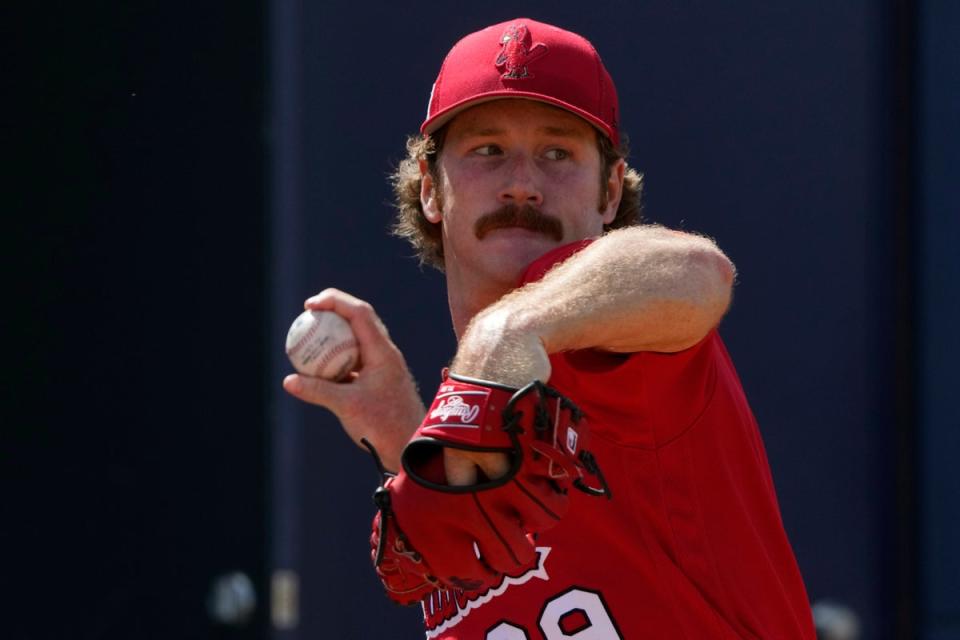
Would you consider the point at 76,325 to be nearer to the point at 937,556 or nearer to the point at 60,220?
the point at 60,220

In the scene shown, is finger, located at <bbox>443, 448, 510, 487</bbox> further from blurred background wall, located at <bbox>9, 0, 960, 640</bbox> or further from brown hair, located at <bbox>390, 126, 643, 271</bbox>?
Result: blurred background wall, located at <bbox>9, 0, 960, 640</bbox>

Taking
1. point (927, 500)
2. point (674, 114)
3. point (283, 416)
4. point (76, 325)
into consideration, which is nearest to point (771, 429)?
point (927, 500)

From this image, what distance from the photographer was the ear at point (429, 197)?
2598 millimetres

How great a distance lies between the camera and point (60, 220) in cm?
399

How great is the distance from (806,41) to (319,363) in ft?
8.90

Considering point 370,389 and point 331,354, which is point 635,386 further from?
point 370,389

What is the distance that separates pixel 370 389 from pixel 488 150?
478 mm

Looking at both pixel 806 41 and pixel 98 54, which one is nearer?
pixel 98 54

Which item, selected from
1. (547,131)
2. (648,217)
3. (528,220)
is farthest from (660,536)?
(648,217)

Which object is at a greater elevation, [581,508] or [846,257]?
[846,257]

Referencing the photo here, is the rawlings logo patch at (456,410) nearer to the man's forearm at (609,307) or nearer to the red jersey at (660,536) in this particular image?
the man's forearm at (609,307)

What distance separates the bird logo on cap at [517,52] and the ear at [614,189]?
0.33 metres

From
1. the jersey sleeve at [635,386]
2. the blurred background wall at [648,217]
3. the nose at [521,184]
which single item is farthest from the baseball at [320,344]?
the blurred background wall at [648,217]

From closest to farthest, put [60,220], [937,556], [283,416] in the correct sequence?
[60,220] < [937,556] < [283,416]
